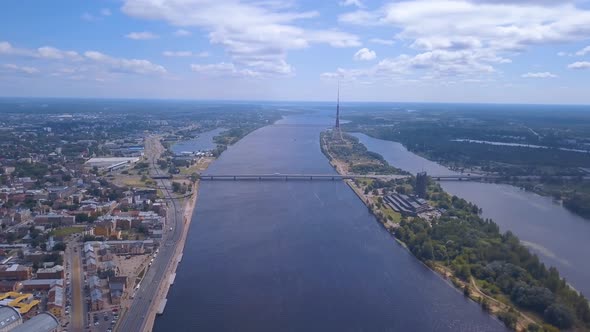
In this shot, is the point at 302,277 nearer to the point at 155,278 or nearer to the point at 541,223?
the point at 155,278

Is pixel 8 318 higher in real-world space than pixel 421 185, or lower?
lower

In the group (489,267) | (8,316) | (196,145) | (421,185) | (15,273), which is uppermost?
(421,185)

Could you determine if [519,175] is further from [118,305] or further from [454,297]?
[118,305]

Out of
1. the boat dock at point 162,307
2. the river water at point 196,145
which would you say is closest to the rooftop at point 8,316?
the boat dock at point 162,307

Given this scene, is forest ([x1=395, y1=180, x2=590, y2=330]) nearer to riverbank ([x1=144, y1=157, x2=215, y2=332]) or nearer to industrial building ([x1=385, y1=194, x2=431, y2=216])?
industrial building ([x1=385, y1=194, x2=431, y2=216])

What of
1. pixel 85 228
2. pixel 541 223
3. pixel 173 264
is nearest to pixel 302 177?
pixel 541 223

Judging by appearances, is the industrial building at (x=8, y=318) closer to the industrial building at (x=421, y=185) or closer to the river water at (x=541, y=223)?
the river water at (x=541, y=223)
